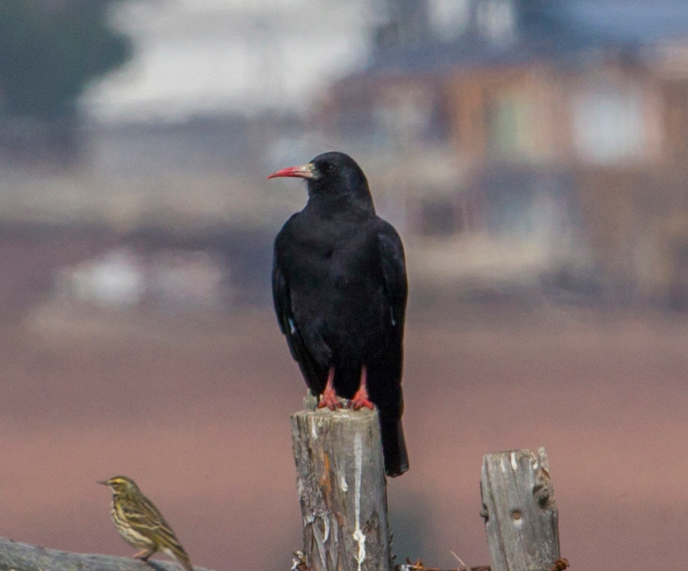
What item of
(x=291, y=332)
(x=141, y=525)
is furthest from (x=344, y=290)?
(x=141, y=525)

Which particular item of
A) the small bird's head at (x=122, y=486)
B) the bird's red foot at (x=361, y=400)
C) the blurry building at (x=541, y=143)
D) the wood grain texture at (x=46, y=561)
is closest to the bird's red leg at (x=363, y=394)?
the bird's red foot at (x=361, y=400)

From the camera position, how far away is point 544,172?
27.7 m

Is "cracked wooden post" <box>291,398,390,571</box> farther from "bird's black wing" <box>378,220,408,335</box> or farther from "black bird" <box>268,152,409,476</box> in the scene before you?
"bird's black wing" <box>378,220,408,335</box>

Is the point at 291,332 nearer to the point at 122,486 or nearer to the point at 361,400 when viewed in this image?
Answer: the point at 361,400

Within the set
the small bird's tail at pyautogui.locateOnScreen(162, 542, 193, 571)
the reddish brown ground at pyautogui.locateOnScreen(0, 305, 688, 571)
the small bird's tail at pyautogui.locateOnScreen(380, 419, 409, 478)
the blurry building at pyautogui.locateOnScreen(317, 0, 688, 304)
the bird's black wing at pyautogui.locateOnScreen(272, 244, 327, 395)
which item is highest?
the blurry building at pyautogui.locateOnScreen(317, 0, 688, 304)

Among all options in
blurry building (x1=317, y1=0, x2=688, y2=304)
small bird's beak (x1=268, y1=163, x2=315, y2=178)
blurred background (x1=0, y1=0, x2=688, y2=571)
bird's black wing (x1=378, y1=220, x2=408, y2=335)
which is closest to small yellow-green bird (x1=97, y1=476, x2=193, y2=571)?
bird's black wing (x1=378, y1=220, x2=408, y2=335)

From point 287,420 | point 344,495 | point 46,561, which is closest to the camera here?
point 46,561

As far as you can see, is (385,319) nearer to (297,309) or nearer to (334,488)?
(297,309)

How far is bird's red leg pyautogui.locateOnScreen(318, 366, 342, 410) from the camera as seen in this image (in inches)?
176

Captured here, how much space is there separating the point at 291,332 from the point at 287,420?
78.1 ft

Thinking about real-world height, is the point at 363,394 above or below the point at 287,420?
below

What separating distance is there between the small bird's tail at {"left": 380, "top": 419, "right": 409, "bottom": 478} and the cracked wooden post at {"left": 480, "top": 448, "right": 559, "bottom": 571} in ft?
4.15

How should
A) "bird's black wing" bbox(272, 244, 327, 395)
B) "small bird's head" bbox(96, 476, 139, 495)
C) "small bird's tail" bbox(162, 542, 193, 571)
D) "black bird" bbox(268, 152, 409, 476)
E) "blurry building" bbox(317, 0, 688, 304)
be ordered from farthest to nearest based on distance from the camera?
"blurry building" bbox(317, 0, 688, 304) < "bird's black wing" bbox(272, 244, 327, 395) < "black bird" bbox(268, 152, 409, 476) < "small bird's head" bbox(96, 476, 139, 495) < "small bird's tail" bbox(162, 542, 193, 571)

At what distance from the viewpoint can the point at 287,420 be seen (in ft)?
96.2
